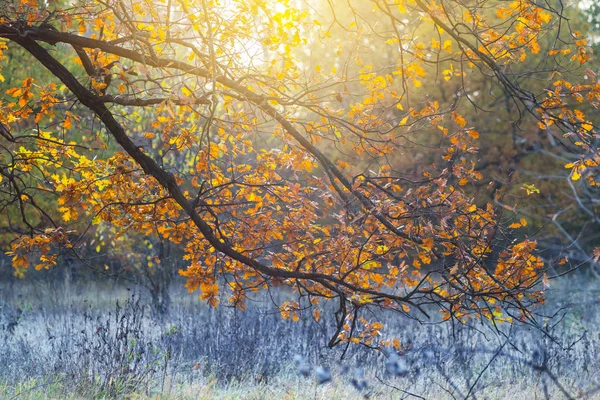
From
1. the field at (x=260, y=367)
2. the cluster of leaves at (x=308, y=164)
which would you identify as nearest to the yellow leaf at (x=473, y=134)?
the cluster of leaves at (x=308, y=164)

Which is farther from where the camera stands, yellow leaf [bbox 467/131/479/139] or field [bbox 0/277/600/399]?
field [bbox 0/277/600/399]

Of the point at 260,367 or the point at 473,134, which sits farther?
the point at 260,367

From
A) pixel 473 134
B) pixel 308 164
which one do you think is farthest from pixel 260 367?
pixel 473 134

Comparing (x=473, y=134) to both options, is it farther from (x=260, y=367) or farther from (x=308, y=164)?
(x=260, y=367)

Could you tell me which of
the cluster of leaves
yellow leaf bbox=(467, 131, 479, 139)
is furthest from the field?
yellow leaf bbox=(467, 131, 479, 139)

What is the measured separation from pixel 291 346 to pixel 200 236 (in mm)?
3218

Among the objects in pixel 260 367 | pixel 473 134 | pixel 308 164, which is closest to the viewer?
pixel 473 134

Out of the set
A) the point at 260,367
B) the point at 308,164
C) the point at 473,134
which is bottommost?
the point at 260,367

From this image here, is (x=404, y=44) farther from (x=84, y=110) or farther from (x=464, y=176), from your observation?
(x=84, y=110)

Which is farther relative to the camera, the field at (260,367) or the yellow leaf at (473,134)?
A: the field at (260,367)

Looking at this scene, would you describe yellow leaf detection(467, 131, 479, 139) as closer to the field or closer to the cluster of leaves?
the cluster of leaves

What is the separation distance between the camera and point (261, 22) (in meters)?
6.15

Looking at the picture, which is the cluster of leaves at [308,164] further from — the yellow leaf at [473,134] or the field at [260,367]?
the field at [260,367]

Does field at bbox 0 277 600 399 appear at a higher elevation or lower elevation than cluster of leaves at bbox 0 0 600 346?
lower
